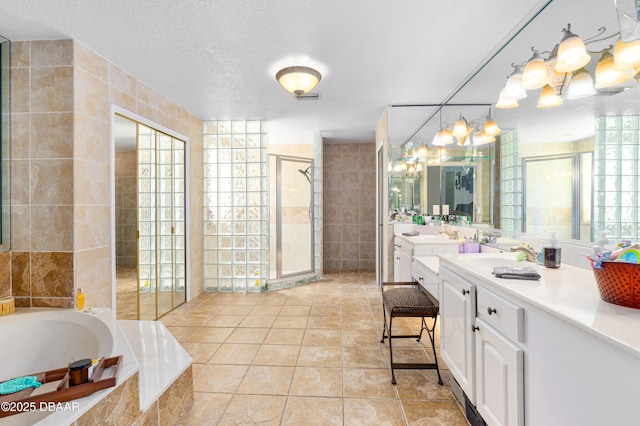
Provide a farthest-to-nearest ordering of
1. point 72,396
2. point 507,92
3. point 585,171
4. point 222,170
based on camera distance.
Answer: point 222,170 → point 507,92 → point 585,171 → point 72,396

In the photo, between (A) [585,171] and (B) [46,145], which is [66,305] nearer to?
(B) [46,145]

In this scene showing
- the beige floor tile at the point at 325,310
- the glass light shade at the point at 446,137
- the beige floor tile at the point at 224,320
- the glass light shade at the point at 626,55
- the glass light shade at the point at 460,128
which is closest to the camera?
the glass light shade at the point at 626,55

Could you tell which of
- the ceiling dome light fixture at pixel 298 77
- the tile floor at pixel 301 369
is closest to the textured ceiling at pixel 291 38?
the ceiling dome light fixture at pixel 298 77

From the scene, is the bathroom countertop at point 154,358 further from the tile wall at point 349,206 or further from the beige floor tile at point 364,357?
the tile wall at point 349,206

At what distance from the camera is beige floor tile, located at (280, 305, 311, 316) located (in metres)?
3.37

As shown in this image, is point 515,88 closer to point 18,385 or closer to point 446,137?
point 446,137

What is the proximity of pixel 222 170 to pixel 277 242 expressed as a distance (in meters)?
1.36

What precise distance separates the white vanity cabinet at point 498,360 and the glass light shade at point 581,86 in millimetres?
1121

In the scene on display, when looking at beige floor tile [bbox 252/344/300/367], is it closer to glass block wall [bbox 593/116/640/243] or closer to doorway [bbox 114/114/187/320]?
doorway [bbox 114/114/187/320]

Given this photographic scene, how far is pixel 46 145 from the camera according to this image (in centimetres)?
216

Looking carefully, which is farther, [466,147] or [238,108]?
[238,108]

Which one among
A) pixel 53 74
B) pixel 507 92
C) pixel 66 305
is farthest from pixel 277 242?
pixel 507 92

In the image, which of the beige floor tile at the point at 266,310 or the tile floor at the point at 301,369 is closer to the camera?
the tile floor at the point at 301,369

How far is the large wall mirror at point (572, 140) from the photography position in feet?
4.25
